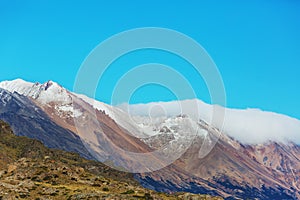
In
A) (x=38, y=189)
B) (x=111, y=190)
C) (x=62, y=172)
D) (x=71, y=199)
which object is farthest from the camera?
(x=62, y=172)

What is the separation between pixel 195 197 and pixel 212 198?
654 cm

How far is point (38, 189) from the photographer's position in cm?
15838

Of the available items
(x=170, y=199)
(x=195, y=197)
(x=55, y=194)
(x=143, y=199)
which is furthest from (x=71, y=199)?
(x=195, y=197)

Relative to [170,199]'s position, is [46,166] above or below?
above

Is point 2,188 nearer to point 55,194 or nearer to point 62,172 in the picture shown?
point 55,194

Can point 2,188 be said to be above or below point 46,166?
below

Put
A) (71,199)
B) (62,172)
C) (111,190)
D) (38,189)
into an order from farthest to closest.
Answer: (62,172), (111,190), (38,189), (71,199)

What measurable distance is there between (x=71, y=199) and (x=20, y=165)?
61451mm

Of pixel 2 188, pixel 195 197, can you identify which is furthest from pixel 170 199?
pixel 2 188

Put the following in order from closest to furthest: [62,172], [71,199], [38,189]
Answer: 1. [71,199]
2. [38,189]
3. [62,172]

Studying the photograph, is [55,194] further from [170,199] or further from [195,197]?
[195,197]

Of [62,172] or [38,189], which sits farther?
[62,172]

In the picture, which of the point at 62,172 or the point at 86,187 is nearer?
the point at 86,187

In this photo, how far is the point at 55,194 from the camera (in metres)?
152
